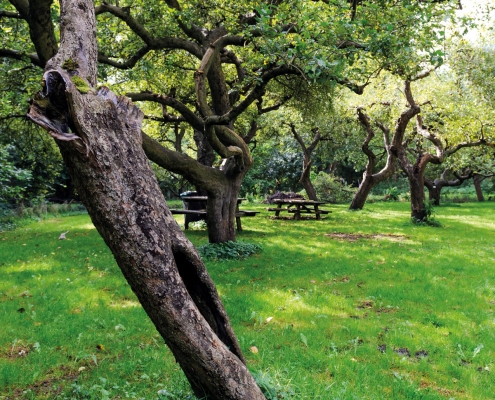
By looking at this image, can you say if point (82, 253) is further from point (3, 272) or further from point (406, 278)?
point (406, 278)

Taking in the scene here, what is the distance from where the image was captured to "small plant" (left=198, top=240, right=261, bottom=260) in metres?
9.56

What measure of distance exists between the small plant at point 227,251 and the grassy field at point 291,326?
0.39 metres

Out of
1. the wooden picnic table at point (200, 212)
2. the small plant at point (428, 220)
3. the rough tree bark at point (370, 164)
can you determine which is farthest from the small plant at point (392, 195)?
the wooden picnic table at point (200, 212)

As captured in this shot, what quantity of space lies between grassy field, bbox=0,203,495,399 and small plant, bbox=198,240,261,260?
0.39m

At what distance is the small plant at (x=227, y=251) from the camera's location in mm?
9562

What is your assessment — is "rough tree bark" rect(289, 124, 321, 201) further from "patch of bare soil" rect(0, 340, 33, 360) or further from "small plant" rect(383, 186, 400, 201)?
"patch of bare soil" rect(0, 340, 33, 360)

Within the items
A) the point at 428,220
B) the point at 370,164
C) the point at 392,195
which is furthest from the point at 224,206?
the point at 392,195

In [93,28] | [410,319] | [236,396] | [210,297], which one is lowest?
[410,319]

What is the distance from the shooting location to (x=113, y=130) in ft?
7.83

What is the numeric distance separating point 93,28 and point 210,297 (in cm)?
221

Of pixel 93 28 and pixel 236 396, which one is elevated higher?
pixel 93 28

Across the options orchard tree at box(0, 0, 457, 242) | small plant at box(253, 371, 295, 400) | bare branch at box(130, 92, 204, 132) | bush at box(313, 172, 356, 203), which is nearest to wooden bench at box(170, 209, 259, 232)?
orchard tree at box(0, 0, 457, 242)

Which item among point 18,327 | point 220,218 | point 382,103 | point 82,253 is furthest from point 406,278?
point 382,103

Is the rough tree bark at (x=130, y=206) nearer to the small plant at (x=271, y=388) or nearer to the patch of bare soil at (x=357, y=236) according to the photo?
the small plant at (x=271, y=388)
